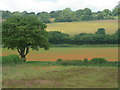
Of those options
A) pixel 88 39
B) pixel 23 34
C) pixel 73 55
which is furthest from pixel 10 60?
pixel 88 39

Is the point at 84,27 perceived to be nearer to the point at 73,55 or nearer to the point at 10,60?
the point at 73,55

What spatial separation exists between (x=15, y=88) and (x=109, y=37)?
69908 mm

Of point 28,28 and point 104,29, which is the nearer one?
point 28,28

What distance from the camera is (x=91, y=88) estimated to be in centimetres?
2128

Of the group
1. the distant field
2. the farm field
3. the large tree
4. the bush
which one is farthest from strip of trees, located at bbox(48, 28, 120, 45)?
the bush

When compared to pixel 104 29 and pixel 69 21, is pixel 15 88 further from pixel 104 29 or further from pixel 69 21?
pixel 69 21

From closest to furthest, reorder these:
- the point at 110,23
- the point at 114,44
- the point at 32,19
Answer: the point at 32,19 < the point at 114,44 < the point at 110,23

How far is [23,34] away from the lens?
48.9m

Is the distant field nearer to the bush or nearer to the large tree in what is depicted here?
the large tree

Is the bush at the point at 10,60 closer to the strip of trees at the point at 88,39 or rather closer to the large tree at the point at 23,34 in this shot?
the large tree at the point at 23,34

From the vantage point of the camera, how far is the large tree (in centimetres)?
4866

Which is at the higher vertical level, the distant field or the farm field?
the distant field

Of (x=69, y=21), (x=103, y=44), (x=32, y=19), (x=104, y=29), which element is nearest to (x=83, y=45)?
(x=103, y=44)

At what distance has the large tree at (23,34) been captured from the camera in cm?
4866
